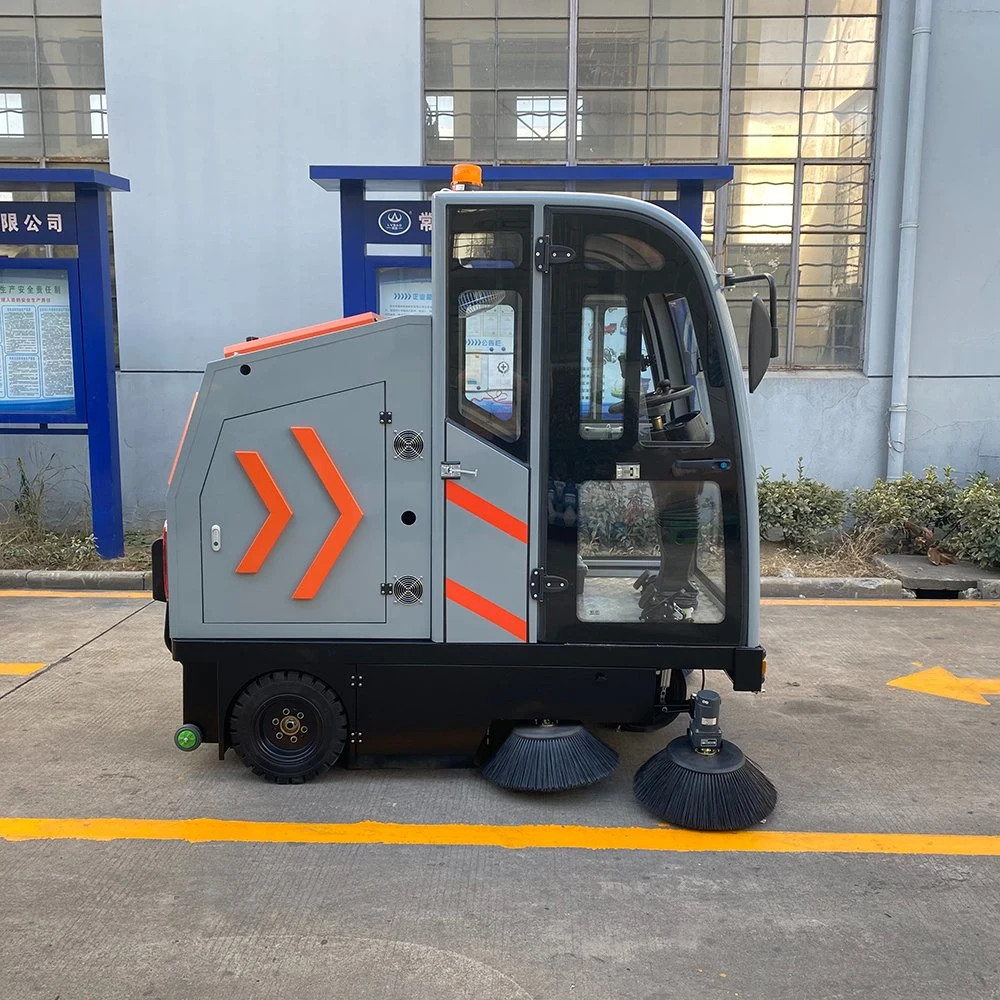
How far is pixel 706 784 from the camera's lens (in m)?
3.65

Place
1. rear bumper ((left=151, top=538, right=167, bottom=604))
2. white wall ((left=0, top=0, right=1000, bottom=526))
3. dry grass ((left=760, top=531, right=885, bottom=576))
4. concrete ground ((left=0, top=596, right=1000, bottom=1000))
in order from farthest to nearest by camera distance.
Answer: white wall ((left=0, top=0, right=1000, bottom=526)) → dry grass ((left=760, top=531, right=885, bottom=576)) → rear bumper ((left=151, top=538, right=167, bottom=604)) → concrete ground ((left=0, top=596, right=1000, bottom=1000))

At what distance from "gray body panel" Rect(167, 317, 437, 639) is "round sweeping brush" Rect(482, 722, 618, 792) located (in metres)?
0.64

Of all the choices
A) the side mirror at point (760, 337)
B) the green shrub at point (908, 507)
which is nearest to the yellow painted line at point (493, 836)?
the side mirror at point (760, 337)

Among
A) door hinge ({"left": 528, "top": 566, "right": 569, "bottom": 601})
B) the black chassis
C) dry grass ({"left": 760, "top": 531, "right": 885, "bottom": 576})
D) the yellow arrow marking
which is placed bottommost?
the yellow arrow marking

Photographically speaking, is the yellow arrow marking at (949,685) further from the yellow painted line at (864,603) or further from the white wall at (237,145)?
the white wall at (237,145)

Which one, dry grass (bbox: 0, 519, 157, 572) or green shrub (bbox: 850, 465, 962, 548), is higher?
green shrub (bbox: 850, 465, 962, 548)

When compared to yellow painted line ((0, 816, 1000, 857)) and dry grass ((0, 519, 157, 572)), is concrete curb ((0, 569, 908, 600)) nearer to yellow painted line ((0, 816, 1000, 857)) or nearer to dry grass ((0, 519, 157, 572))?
dry grass ((0, 519, 157, 572))

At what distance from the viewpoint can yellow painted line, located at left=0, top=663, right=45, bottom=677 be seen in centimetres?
538

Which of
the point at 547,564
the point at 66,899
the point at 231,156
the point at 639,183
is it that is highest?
the point at 231,156

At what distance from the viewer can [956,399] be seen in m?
8.91

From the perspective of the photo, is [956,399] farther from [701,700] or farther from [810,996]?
[810,996]

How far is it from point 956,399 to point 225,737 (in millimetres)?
7855

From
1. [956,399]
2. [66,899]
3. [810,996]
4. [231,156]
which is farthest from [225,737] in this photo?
[956,399]

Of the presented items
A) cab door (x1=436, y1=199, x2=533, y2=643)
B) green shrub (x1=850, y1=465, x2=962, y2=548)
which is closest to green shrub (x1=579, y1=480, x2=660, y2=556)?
cab door (x1=436, y1=199, x2=533, y2=643)
